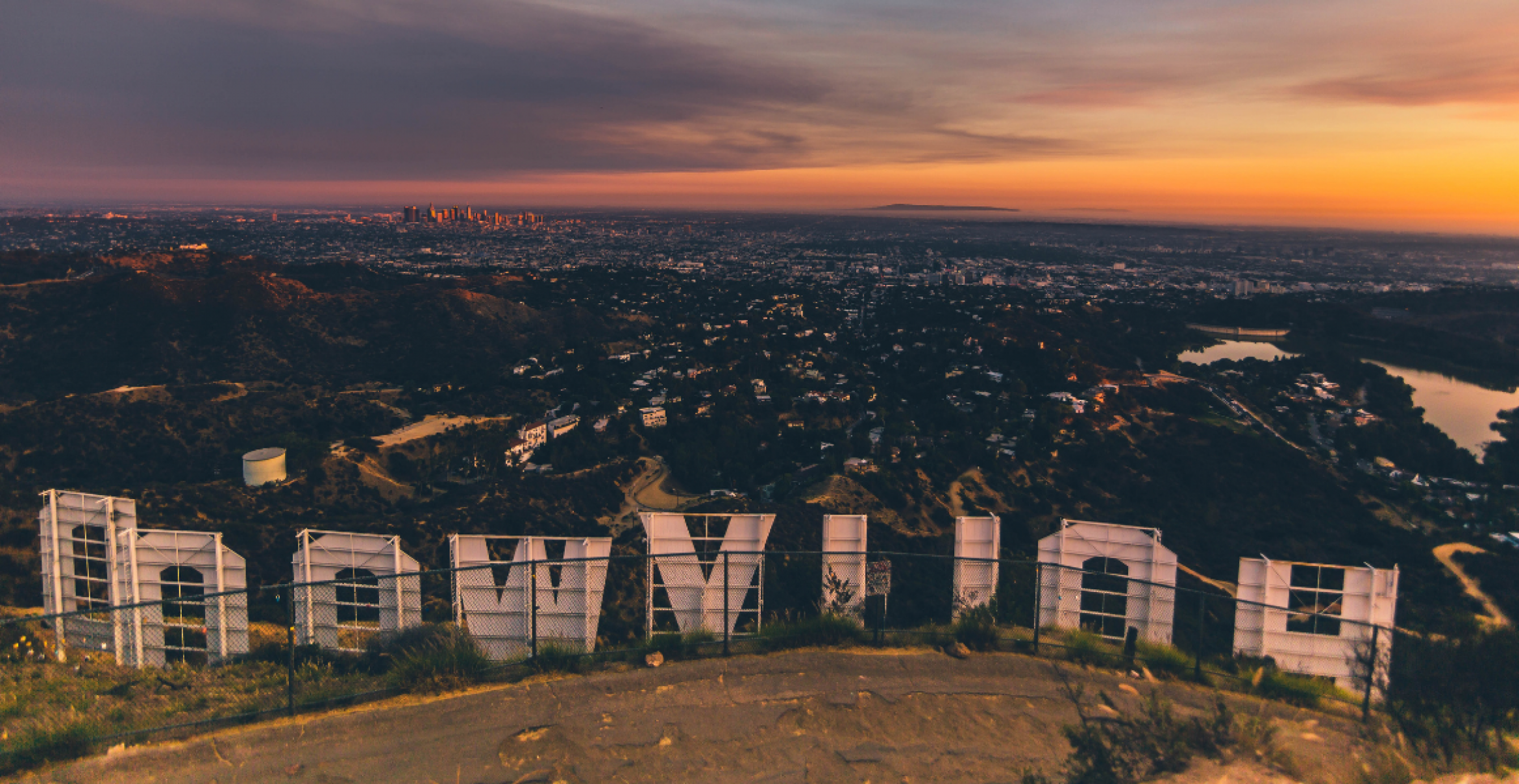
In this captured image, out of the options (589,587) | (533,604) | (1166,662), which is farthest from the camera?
(589,587)

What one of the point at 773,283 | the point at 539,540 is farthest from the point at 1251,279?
the point at 539,540

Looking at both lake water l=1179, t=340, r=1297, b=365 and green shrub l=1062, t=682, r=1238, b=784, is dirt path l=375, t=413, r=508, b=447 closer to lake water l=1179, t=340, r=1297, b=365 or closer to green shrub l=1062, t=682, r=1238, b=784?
green shrub l=1062, t=682, r=1238, b=784

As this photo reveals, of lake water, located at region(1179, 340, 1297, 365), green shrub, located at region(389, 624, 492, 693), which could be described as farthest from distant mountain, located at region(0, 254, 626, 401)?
lake water, located at region(1179, 340, 1297, 365)

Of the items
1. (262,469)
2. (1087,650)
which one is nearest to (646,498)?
(262,469)

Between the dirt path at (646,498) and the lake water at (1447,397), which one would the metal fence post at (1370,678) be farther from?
the lake water at (1447,397)

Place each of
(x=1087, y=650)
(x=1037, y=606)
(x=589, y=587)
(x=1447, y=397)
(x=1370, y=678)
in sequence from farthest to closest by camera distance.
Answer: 1. (x=1447, y=397)
2. (x=589, y=587)
3. (x=1037, y=606)
4. (x=1087, y=650)
5. (x=1370, y=678)

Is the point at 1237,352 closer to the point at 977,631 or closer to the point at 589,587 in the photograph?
the point at 977,631
